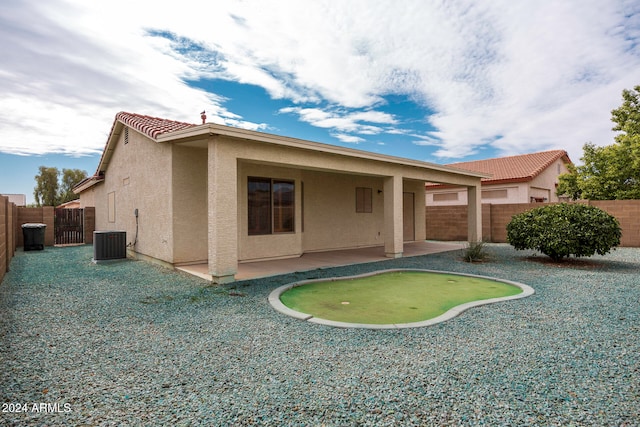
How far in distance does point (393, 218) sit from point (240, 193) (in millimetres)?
4881

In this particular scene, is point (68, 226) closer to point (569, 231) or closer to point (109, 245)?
point (109, 245)

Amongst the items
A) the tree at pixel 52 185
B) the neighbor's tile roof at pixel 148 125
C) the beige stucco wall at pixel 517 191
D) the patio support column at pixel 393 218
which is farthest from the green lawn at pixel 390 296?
the tree at pixel 52 185

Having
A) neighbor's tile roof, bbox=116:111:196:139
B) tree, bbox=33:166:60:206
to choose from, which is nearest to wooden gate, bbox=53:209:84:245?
neighbor's tile roof, bbox=116:111:196:139

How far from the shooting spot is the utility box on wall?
9953 millimetres

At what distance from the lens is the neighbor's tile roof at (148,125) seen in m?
8.68

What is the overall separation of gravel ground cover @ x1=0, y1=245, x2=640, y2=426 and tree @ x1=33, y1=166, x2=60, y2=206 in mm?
49180

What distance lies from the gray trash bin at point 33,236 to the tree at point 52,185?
37.4 metres

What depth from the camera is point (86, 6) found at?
7.54m

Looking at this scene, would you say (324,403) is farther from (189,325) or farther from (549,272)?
(549,272)

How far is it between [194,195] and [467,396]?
309 inches

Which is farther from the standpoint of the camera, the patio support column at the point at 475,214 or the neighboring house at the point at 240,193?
the patio support column at the point at 475,214

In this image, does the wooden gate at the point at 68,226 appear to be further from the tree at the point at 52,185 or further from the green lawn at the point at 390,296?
the tree at the point at 52,185

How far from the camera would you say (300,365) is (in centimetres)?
332

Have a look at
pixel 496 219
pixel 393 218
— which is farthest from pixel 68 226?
pixel 496 219
